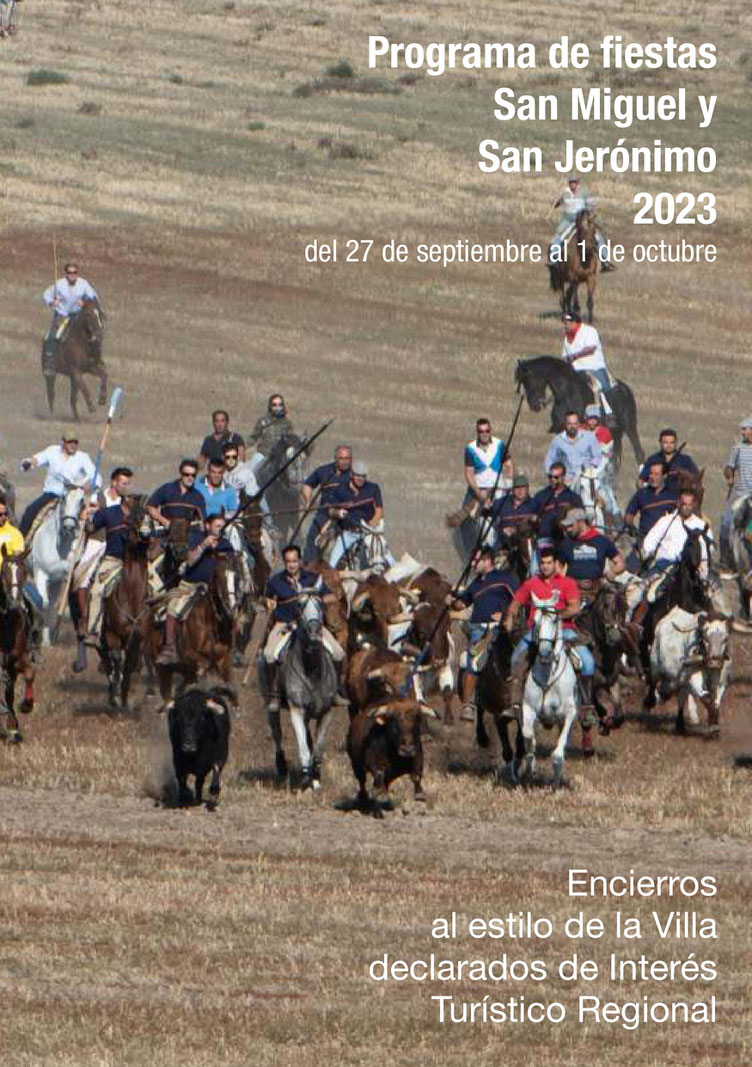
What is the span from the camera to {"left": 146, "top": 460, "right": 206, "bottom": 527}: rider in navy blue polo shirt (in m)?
28.1

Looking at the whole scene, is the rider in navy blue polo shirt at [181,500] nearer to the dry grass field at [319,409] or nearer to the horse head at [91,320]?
the dry grass field at [319,409]

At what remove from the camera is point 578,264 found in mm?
53406

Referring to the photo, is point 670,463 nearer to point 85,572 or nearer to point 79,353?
point 85,572

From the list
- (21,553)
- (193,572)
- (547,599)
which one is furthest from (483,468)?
(547,599)

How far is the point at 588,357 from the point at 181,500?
15561 millimetres

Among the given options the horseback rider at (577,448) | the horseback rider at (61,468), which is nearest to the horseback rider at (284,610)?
the horseback rider at (61,468)

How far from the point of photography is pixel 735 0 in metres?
99.4

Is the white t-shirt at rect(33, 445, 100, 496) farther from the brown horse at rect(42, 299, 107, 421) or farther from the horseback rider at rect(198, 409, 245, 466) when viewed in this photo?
the brown horse at rect(42, 299, 107, 421)

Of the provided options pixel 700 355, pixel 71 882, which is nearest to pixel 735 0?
pixel 700 355

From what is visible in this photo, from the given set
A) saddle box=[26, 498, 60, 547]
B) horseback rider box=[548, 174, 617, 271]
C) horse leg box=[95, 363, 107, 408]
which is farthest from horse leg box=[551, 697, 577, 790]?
horseback rider box=[548, 174, 617, 271]

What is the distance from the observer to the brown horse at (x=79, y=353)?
44219 mm

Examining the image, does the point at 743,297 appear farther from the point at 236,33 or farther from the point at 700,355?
the point at 236,33

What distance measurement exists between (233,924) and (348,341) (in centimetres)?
3628

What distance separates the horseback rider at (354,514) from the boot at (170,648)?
3.54 meters
